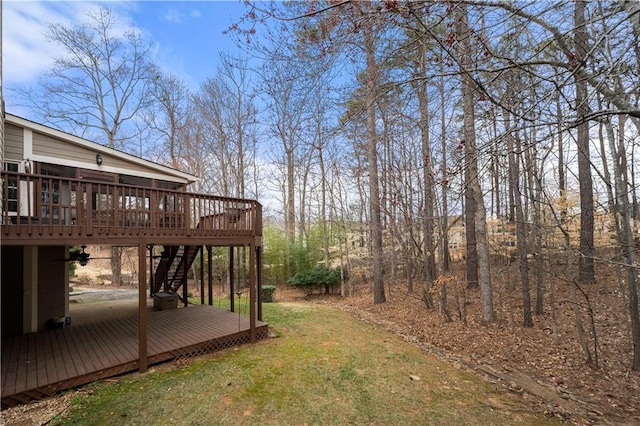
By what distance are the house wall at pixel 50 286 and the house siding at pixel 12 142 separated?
2.25 metres

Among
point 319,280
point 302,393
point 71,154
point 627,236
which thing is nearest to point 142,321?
point 302,393

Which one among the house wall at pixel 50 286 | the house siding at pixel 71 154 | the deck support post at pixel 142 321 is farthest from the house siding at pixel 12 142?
the deck support post at pixel 142 321

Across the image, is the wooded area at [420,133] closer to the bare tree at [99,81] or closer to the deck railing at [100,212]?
the bare tree at [99,81]

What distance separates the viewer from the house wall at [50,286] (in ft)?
23.0

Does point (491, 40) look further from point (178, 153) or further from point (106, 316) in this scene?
point (178, 153)

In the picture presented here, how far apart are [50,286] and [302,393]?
688cm

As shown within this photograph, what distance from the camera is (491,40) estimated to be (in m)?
3.24

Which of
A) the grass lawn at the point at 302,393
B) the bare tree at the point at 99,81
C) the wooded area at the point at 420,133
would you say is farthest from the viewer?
the bare tree at the point at 99,81

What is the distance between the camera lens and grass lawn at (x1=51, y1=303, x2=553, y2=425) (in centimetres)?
385

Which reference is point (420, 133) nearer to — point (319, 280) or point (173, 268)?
point (319, 280)

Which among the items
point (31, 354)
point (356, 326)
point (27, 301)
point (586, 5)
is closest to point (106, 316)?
point (27, 301)

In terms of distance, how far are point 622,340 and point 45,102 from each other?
71.7 feet

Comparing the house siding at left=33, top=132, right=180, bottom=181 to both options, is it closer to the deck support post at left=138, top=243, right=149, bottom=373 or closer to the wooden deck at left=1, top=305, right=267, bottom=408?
the deck support post at left=138, top=243, right=149, bottom=373

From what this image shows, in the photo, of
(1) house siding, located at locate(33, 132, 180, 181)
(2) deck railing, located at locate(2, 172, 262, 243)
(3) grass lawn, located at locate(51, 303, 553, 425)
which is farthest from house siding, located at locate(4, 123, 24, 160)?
(3) grass lawn, located at locate(51, 303, 553, 425)
